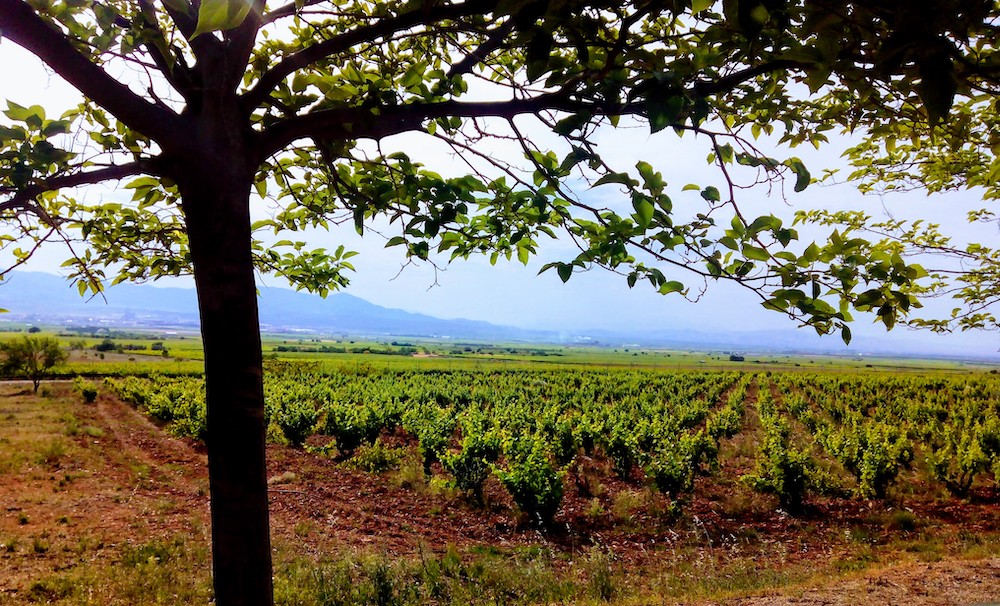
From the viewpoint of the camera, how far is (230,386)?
172 centimetres

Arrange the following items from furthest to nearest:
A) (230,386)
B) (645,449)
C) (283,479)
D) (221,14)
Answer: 1. (645,449)
2. (283,479)
3. (230,386)
4. (221,14)

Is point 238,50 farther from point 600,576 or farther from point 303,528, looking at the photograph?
point 303,528

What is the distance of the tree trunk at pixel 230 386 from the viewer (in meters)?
1.70

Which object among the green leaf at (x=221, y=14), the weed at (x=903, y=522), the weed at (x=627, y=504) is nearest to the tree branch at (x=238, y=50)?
the green leaf at (x=221, y=14)

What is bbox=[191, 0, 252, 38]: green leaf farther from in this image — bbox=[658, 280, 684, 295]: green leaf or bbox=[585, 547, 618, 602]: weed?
bbox=[585, 547, 618, 602]: weed

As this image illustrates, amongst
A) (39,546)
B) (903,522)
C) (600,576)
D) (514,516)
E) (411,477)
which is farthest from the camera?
(411,477)

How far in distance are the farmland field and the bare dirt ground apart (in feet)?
0.17

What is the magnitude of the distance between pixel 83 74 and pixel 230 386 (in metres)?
1.17

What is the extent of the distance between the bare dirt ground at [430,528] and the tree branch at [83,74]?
20.2 ft

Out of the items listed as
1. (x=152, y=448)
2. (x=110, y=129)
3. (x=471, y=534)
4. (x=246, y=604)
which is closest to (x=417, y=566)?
(x=471, y=534)

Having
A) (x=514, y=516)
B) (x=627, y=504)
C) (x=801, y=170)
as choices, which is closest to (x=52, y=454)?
(x=514, y=516)

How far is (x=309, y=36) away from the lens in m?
2.78

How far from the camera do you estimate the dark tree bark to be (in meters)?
1.70

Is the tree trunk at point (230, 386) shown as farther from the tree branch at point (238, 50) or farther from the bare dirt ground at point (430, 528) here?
the bare dirt ground at point (430, 528)
